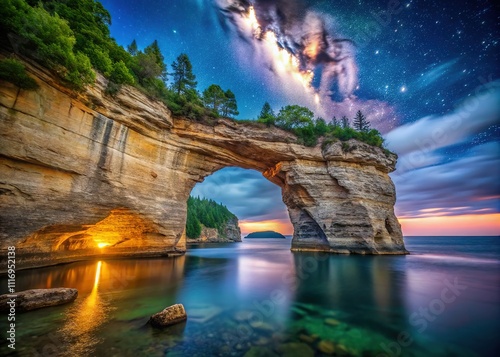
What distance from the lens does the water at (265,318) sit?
4410 mm

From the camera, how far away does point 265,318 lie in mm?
6055

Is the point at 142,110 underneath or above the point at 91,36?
underneath

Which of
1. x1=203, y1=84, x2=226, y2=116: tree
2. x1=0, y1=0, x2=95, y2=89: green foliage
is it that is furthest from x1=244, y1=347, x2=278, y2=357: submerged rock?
x1=203, y1=84, x2=226, y2=116: tree

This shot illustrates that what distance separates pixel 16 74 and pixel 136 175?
26.0 feet

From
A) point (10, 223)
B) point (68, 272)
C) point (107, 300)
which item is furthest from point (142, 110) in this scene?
point (107, 300)

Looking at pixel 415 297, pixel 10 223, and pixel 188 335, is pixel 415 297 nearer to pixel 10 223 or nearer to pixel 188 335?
pixel 188 335

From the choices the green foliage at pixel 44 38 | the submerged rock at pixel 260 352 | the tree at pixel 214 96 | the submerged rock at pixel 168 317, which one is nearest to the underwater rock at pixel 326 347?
the submerged rock at pixel 260 352

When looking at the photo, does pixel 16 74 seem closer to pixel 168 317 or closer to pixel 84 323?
pixel 84 323

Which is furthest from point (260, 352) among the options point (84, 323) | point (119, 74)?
point (119, 74)

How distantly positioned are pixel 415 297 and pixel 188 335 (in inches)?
343

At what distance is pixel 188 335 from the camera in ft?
16.1

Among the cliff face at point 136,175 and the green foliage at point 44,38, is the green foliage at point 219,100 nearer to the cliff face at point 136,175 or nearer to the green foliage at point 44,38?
the cliff face at point 136,175

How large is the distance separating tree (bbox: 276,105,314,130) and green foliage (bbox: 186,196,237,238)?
147 ft

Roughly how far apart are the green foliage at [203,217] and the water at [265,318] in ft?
165
